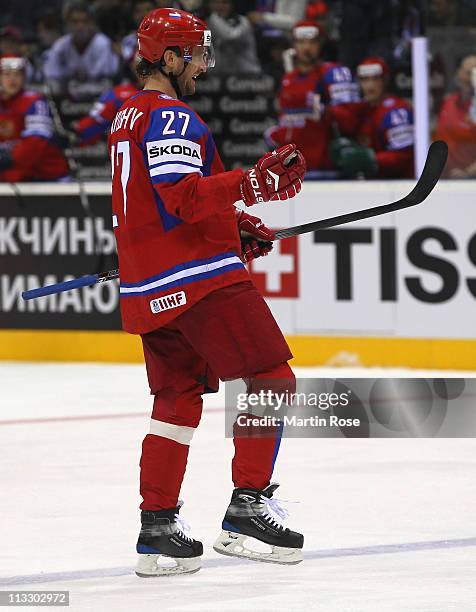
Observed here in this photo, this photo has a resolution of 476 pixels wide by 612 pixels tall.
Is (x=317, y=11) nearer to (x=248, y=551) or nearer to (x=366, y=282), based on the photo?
(x=366, y=282)

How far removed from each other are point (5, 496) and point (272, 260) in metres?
4.38

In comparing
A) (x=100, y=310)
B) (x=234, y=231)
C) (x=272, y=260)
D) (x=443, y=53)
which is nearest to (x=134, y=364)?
(x=100, y=310)

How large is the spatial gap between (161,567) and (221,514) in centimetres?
89

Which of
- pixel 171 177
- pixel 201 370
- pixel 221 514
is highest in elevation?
pixel 171 177

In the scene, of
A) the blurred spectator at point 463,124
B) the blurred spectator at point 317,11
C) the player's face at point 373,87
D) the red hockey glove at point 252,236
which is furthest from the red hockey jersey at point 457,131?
the red hockey glove at point 252,236

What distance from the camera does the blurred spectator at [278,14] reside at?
1131cm

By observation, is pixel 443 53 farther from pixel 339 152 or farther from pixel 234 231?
pixel 234 231

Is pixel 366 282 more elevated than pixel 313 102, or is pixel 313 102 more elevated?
pixel 313 102

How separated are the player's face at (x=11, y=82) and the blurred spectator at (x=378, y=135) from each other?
239 cm

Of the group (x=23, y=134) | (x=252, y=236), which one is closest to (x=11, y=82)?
(x=23, y=134)

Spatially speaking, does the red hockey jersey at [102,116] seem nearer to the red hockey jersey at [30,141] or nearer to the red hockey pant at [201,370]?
the red hockey jersey at [30,141]

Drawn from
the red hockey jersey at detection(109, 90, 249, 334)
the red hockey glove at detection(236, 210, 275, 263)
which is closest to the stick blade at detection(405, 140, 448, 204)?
the red hockey glove at detection(236, 210, 275, 263)

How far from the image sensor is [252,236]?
500cm

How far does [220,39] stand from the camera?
1091 centimetres
